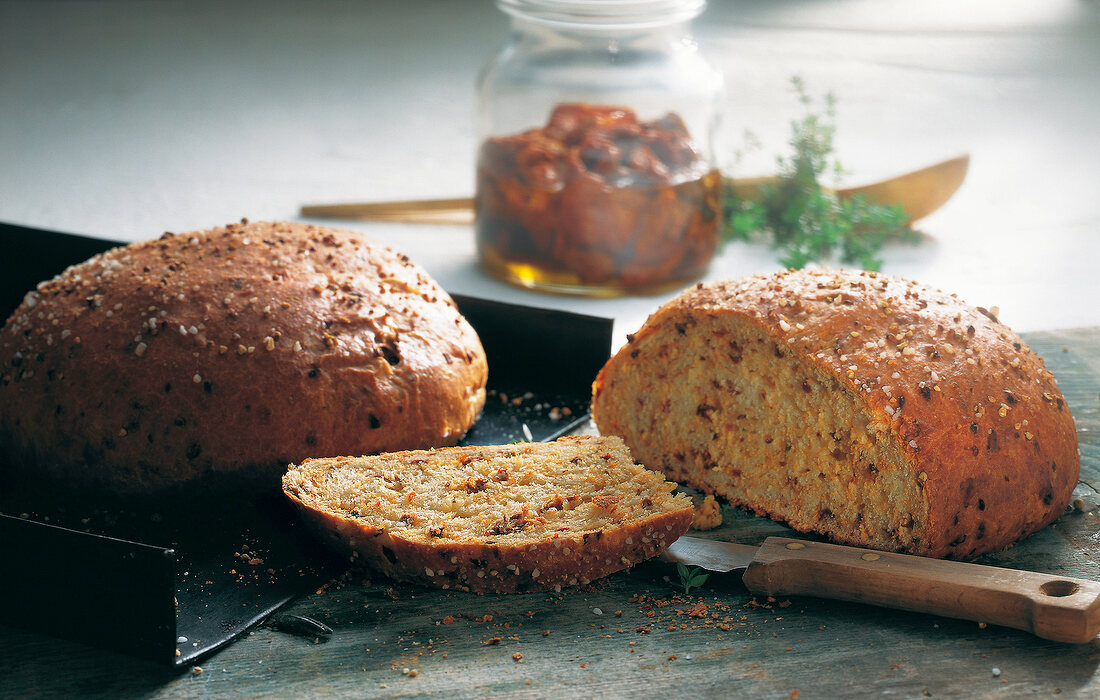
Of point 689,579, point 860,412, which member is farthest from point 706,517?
point 860,412

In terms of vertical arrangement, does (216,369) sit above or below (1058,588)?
above

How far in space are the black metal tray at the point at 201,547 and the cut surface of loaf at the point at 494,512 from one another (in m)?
0.14

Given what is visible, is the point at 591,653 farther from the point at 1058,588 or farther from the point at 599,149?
the point at 599,149

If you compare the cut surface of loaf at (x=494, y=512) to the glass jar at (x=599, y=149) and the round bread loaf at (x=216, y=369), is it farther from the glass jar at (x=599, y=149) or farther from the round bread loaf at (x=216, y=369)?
the glass jar at (x=599, y=149)

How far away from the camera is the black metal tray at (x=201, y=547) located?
7.68 feet

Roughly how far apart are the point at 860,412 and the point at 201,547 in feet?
5.42

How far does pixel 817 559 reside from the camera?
2633 millimetres

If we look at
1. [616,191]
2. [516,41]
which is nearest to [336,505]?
[616,191]

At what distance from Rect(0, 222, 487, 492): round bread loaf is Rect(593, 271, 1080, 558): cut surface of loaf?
2.37 feet

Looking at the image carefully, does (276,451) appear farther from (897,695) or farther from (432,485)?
(897,695)

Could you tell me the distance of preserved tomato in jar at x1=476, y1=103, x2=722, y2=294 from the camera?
15.8 feet

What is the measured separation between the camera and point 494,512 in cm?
283

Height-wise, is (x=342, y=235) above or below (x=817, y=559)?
above

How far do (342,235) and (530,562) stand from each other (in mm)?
1475
